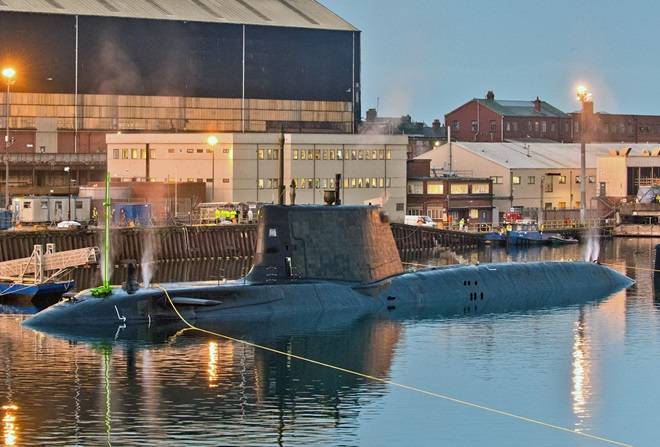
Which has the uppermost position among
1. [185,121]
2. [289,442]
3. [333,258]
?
[185,121]

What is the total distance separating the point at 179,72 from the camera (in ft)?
324

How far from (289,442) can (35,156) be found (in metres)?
68.7

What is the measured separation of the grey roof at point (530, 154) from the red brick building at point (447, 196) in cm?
422

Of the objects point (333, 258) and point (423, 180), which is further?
point (423, 180)

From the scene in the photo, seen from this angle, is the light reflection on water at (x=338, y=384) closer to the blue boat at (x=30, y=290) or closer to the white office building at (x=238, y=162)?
the blue boat at (x=30, y=290)

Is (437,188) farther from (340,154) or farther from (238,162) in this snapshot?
(238,162)

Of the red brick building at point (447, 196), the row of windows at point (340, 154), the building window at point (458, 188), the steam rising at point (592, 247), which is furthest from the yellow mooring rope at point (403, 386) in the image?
the building window at point (458, 188)

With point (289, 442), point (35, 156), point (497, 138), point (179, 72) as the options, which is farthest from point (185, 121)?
point (289, 442)

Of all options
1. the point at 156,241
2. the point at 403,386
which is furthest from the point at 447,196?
the point at 403,386

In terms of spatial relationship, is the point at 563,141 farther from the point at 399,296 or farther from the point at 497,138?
the point at 399,296

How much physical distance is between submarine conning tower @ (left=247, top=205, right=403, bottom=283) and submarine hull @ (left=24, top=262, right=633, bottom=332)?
14.0 inches

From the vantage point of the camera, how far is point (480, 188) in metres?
103

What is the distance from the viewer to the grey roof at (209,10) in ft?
305

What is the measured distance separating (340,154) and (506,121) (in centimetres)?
4531
